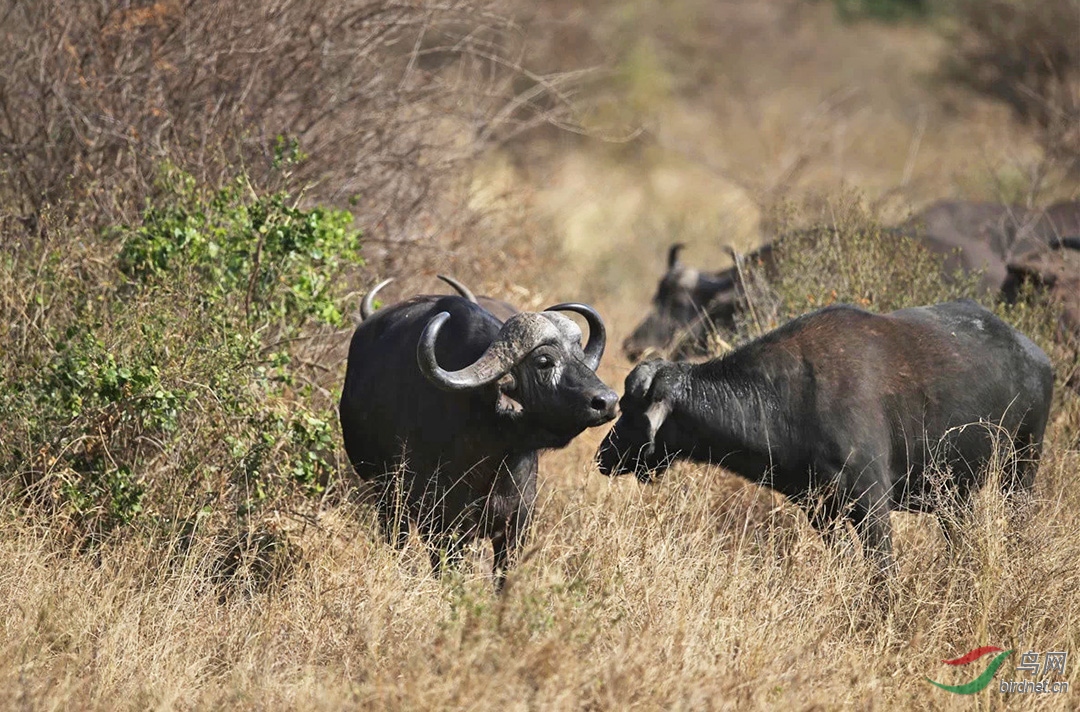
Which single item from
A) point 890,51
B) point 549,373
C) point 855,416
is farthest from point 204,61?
point 890,51

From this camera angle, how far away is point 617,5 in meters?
25.5

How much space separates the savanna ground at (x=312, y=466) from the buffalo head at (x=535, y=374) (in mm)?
493

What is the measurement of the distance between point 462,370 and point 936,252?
4.91m

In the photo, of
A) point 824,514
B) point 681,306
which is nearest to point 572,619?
point 824,514

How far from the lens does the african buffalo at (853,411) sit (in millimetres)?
5832

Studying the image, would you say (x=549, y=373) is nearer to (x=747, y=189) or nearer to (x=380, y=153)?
(x=380, y=153)

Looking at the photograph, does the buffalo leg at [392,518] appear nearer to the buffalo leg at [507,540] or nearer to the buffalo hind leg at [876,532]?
the buffalo leg at [507,540]

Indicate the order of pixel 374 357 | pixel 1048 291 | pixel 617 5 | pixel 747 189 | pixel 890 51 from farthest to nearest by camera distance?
pixel 890 51, pixel 617 5, pixel 747 189, pixel 1048 291, pixel 374 357

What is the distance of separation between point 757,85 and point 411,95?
813 inches

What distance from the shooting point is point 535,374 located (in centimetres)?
555


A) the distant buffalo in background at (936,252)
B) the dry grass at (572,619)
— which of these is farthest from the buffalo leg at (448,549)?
the distant buffalo in background at (936,252)

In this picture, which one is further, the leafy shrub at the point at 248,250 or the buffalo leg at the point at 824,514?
the leafy shrub at the point at 248,250

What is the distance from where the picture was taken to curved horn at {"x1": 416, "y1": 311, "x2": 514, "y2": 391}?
17.9ft

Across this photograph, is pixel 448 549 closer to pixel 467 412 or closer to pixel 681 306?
pixel 467 412
